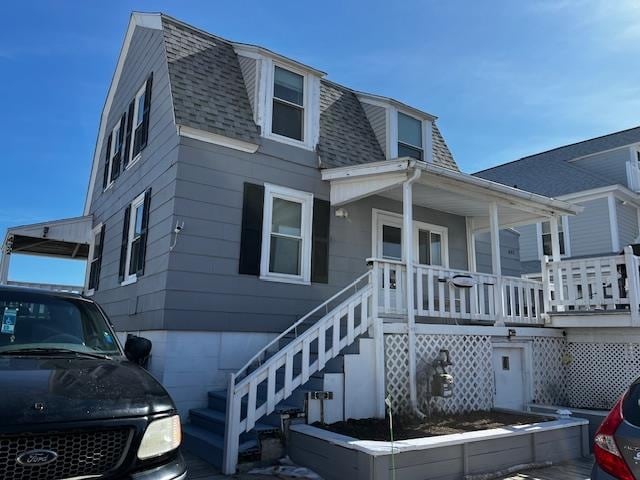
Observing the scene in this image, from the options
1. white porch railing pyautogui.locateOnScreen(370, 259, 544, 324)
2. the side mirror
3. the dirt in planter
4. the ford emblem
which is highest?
white porch railing pyautogui.locateOnScreen(370, 259, 544, 324)

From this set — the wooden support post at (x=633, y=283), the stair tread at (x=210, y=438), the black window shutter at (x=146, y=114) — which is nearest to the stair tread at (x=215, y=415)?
the stair tread at (x=210, y=438)

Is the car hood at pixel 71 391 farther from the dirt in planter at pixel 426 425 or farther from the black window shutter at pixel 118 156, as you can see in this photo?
the black window shutter at pixel 118 156

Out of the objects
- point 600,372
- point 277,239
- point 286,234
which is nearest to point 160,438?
point 277,239

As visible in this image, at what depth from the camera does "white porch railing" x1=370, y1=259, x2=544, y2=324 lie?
699 centimetres

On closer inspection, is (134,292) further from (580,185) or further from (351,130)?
(580,185)

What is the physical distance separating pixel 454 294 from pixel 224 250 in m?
3.83

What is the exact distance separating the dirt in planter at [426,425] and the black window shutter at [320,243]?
2.88 meters

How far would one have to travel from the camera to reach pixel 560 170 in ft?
60.8

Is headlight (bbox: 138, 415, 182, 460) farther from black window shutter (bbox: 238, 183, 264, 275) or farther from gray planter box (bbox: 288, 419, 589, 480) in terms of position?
black window shutter (bbox: 238, 183, 264, 275)

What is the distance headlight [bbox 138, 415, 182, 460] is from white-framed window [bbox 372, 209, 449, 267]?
663 centimetres

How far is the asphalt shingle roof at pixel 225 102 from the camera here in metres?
7.67

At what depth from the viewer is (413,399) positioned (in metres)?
6.46

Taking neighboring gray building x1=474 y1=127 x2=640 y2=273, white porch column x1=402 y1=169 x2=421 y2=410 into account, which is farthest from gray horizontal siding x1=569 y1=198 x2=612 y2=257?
white porch column x1=402 y1=169 x2=421 y2=410

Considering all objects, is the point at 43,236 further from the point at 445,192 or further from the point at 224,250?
the point at 445,192
